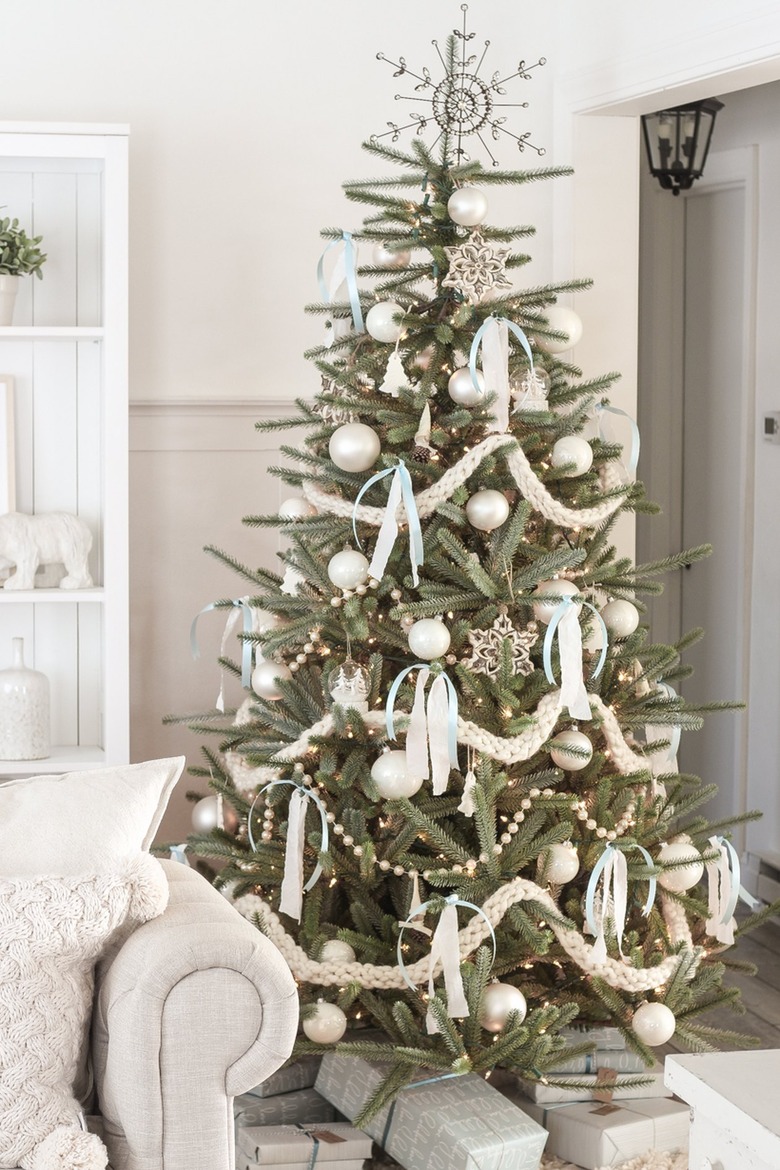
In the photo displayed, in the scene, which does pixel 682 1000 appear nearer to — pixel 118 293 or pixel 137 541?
pixel 137 541

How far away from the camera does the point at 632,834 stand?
2.46 m

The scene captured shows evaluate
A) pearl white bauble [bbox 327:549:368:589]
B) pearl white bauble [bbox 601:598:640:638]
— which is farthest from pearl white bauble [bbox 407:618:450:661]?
pearl white bauble [bbox 601:598:640:638]

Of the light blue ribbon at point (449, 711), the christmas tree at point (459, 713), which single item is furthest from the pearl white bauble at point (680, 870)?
the light blue ribbon at point (449, 711)

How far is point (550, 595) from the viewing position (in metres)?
2.30

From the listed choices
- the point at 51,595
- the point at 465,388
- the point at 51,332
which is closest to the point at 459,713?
the point at 465,388

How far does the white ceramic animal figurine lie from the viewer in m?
2.83

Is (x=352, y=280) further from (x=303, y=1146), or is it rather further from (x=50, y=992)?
(x=303, y=1146)

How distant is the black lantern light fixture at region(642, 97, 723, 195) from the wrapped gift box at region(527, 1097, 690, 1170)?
2.22 metres

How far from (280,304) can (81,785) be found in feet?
5.33

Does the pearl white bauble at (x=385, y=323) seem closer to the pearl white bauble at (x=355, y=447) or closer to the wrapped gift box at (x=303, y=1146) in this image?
the pearl white bauble at (x=355, y=447)

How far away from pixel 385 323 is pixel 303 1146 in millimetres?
1453

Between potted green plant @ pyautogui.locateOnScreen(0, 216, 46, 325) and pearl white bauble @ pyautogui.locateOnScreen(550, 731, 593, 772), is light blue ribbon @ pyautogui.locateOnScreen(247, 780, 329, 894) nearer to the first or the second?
pearl white bauble @ pyautogui.locateOnScreen(550, 731, 593, 772)

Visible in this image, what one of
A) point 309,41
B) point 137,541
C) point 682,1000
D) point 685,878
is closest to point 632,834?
point 685,878

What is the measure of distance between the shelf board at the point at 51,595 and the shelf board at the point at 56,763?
35 centimetres
